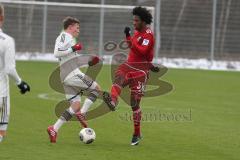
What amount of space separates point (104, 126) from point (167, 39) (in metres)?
20.5

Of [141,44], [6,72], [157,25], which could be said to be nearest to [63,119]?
[141,44]

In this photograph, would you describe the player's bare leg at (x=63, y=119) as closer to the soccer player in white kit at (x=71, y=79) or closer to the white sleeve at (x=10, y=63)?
the soccer player in white kit at (x=71, y=79)

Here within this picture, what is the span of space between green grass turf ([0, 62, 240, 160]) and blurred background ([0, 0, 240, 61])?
10.9m

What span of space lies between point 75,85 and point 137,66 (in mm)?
1077

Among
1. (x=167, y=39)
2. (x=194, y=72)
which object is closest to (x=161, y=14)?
(x=167, y=39)

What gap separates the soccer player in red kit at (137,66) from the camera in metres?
12.1

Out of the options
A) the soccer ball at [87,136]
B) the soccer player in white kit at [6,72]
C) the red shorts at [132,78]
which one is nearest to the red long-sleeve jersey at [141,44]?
the red shorts at [132,78]

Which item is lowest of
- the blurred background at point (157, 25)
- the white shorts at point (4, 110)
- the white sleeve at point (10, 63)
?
the blurred background at point (157, 25)

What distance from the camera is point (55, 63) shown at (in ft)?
107

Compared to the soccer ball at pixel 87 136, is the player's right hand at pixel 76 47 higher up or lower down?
higher up

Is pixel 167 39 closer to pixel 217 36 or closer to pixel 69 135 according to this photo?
pixel 217 36

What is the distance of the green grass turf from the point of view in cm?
1132

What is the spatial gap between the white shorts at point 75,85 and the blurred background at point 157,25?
21129 millimetres

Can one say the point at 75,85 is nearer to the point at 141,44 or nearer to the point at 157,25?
the point at 141,44
